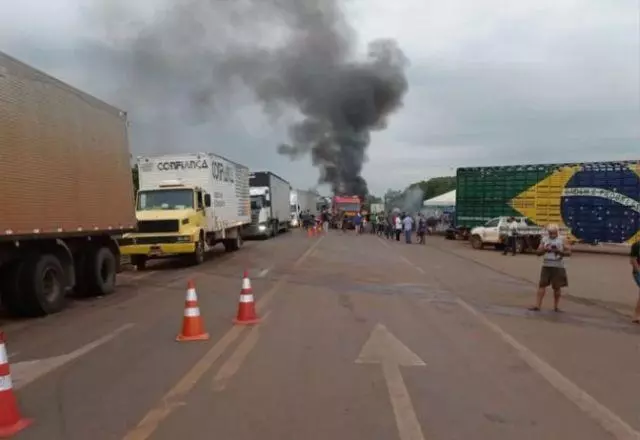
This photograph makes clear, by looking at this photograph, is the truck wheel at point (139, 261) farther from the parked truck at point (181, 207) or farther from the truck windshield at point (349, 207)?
the truck windshield at point (349, 207)

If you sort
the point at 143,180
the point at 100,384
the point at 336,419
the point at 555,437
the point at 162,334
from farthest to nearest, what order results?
1. the point at 143,180
2. the point at 162,334
3. the point at 100,384
4. the point at 336,419
5. the point at 555,437

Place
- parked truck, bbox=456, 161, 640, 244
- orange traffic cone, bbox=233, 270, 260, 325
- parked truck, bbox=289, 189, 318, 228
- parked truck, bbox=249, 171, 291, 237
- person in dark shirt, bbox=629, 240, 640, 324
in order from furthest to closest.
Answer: parked truck, bbox=289, 189, 318, 228
parked truck, bbox=249, 171, 291, 237
parked truck, bbox=456, 161, 640, 244
person in dark shirt, bbox=629, 240, 640, 324
orange traffic cone, bbox=233, 270, 260, 325

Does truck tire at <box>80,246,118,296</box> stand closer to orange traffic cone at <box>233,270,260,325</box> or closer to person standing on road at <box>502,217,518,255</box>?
orange traffic cone at <box>233,270,260,325</box>

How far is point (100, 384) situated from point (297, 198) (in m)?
62.1

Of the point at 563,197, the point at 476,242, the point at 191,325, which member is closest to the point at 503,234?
the point at 476,242

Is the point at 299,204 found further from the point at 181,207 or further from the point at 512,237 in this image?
the point at 181,207

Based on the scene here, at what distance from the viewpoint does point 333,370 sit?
6.58 meters

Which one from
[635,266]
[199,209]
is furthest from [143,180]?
[635,266]

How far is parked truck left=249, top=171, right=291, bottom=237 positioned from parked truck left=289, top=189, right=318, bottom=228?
608 inches

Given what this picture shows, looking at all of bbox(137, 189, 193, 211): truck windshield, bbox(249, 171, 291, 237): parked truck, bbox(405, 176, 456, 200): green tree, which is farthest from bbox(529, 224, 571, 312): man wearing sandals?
bbox(405, 176, 456, 200): green tree

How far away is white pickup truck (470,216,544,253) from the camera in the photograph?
2792 centimetres

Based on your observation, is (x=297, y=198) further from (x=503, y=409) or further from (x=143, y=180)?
(x=503, y=409)

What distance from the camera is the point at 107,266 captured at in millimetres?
14062

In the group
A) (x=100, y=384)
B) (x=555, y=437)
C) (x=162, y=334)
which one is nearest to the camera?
(x=555, y=437)
